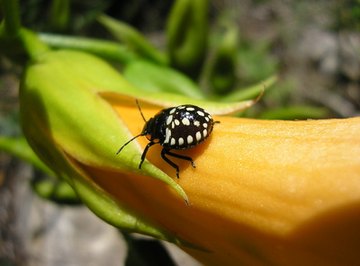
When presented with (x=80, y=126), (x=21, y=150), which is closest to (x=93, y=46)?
(x=21, y=150)

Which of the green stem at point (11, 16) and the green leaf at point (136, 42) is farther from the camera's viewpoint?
the green leaf at point (136, 42)

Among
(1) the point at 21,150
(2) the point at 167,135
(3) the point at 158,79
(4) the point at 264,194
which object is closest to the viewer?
(4) the point at 264,194

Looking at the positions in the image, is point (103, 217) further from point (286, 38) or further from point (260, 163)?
point (286, 38)

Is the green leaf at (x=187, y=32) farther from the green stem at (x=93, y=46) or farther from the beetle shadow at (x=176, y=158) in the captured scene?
the beetle shadow at (x=176, y=158)

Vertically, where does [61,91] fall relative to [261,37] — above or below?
above

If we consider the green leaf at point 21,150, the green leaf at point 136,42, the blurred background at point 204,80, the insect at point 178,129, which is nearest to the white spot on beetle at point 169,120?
the insect at point 178,129

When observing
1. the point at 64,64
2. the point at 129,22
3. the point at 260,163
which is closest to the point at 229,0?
the point at 129,22

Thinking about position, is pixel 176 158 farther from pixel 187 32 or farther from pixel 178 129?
pixel 187 32
